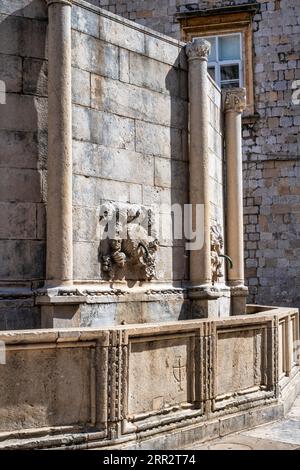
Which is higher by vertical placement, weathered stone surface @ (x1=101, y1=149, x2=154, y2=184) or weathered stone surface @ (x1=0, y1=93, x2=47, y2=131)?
weathered stone surface @ (x1=0, y1=93, x2=47, y2=131)

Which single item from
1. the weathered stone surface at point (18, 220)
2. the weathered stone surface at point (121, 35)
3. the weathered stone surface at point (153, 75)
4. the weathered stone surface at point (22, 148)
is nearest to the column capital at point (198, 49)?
the weathered stone surface at point (153, 75)

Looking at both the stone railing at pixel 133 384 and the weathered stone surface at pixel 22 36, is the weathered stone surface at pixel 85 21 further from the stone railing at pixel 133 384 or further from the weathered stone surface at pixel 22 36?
the stone railing at pixel 133 384

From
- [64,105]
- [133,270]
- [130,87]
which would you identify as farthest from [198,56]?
[133,270]

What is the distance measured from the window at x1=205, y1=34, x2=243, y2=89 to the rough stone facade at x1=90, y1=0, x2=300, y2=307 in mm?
449

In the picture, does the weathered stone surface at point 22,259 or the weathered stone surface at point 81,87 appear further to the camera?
the weathered stone surface at point 81,87

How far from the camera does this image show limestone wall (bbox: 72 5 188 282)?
20.6ft

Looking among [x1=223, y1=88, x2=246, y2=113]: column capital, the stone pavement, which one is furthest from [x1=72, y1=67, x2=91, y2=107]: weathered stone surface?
the stone pavement

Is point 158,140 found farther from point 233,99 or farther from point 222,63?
point 222,63

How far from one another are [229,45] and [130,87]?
31.7 ft

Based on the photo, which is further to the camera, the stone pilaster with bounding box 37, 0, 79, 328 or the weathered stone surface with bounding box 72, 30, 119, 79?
the weathered stone surface with bounding box 72, 30, 119, 79

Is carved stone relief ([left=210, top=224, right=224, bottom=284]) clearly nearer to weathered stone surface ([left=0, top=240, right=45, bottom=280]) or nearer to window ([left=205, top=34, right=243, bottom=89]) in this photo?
weathered stone surface ([left=0, top=240, right=45, bottom=280])

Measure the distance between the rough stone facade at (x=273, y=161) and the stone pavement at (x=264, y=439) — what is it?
826 cm

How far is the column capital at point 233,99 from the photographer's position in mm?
8648

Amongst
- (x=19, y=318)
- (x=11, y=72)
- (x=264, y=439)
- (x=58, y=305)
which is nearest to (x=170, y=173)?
(x=11, y=72)
